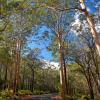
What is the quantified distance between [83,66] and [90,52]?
4.72 meters

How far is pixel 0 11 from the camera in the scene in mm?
19000

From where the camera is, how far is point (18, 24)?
1348 inches

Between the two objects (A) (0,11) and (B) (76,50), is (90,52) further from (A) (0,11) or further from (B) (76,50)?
(A) (0,11)

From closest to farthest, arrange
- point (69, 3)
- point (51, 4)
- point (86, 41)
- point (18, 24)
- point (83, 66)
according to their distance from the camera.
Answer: point (51, 4), point (69, 3), point (18, 24), point (86, 41), point (83, 66)

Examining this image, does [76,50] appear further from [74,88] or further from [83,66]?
[74,88]

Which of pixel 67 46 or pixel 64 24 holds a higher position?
pixel 64 24

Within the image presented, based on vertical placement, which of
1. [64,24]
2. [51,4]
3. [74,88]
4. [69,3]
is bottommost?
[74,88]

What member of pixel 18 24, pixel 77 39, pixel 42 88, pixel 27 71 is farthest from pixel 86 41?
pixel 42 88

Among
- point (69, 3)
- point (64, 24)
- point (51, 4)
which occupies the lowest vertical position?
point (51, 4)

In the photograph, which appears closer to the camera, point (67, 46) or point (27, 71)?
point (67, 46)

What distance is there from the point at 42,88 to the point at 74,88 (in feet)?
42.8

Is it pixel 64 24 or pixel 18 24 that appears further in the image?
pixel 18 24

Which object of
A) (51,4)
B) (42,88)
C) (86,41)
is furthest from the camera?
(42,88)

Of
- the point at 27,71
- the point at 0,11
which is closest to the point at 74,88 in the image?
the point at 27,71
